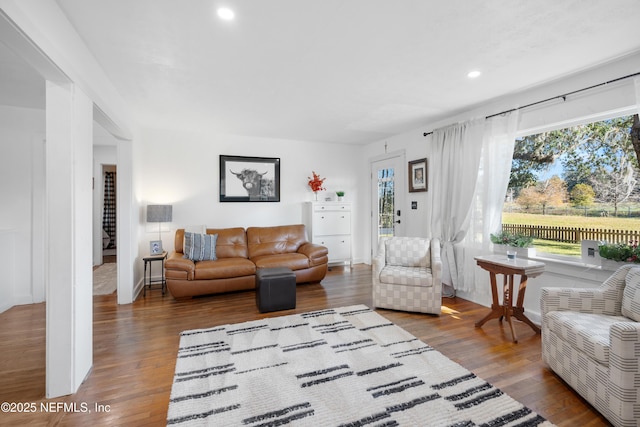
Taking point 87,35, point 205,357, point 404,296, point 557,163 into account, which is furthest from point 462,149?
point 87,35

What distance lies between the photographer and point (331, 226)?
550 centimetres

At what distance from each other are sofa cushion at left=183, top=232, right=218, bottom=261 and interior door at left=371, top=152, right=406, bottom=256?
2861 mm

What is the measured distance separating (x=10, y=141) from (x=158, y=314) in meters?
2.83

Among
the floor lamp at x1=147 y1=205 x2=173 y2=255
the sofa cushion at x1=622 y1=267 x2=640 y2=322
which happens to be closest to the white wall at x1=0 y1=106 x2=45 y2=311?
the floor lamp at x1=147 y1=205 x2=173 y2=255

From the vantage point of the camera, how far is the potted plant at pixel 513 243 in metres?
3.24

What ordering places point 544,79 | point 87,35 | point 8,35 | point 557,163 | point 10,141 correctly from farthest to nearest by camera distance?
point 10,141 → point 557,163 → point 544,79 → point 87,35 → point 8,35

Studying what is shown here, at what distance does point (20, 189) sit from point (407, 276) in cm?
482

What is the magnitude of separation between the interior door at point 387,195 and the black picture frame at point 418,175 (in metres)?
0.25

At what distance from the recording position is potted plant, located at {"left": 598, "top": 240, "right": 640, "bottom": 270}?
243cm

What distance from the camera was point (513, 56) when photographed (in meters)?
2.41

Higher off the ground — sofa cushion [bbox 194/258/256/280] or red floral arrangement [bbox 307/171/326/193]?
red floral arrangement [bbox 307/171/326/193]

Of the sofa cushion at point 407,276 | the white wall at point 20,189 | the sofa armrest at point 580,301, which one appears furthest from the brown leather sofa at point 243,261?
the sofa armrest at point 580,301

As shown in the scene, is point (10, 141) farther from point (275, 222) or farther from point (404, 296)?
point (404, 296)

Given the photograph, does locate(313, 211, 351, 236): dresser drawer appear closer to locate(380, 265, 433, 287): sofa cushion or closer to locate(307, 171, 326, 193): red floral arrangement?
locate(307, 171, 326, 193): red floral arrangement
